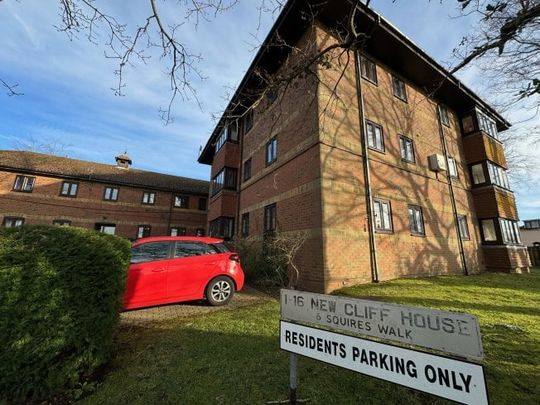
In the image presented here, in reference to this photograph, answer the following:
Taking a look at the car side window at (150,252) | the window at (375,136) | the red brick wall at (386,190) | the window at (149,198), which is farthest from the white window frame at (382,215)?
the window at (149,198)

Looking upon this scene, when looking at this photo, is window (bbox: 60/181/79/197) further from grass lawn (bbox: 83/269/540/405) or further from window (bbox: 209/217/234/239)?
grass lawn (bbox: 83/269/540/405)

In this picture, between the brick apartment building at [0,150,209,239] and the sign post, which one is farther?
the brick apartment building at [0,150,209,239]

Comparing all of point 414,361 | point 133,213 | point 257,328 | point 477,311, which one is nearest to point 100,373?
point 257,328

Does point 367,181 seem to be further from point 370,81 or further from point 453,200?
point 453,200

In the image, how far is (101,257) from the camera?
3283 mm

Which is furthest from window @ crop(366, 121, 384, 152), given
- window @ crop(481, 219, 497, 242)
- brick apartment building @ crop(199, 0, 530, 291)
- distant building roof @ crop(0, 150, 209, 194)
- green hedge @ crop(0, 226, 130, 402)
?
distant building roof @ crop(0, 150, 209, 194)

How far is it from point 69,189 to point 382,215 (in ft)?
76.3

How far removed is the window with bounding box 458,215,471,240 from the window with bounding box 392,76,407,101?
668 cm

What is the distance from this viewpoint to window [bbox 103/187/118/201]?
22.1 metres

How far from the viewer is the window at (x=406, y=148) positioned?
11742mm

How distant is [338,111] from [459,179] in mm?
9257

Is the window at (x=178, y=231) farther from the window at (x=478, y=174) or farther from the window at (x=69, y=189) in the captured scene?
the window at (x=478, y=174)

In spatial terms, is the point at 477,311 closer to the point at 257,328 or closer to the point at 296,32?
the point at 257,328

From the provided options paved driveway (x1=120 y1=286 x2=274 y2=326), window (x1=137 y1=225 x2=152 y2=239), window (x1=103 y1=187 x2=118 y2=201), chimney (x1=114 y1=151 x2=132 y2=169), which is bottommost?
paved driveway (x1=120 y1=286 x2=274 y2=326)
